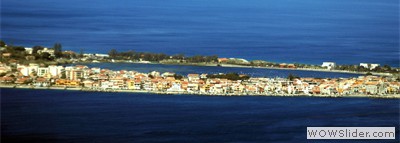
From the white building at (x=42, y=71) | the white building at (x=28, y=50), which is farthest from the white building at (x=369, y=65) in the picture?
the white building at (x=28, y=50)

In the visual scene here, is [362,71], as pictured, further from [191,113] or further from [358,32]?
[358,32]

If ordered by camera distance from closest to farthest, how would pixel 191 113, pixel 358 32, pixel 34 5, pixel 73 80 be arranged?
pixel 191 113 < pixel 73 80 < pixel 358 32 < pixel 34 5

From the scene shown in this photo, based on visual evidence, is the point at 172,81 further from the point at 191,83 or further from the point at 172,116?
the point at 172,116

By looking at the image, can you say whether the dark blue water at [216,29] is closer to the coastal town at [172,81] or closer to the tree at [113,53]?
the tree at [113,53]

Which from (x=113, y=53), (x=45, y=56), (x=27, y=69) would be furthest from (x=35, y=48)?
(x=27, y=69)

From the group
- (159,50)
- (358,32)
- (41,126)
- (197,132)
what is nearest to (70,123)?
(41,126)

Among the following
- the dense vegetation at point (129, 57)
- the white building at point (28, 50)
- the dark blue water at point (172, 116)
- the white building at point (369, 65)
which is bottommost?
the dark blue water at point (172, 116)

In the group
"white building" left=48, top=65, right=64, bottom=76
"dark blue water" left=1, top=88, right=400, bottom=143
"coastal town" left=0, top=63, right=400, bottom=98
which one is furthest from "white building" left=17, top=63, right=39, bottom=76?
"dark blue water" left=1, top=88, right=400, bottom=143
